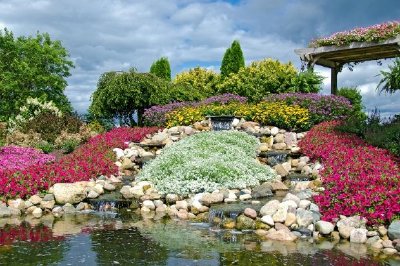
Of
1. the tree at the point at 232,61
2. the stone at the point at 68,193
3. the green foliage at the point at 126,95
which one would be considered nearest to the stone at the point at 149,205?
the stone at the point at 68,193

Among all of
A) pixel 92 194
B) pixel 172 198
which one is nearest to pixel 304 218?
pixel 172 198

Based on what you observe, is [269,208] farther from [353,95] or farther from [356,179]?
[353,95]

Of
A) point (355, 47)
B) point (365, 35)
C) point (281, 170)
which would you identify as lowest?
point (281, 170)

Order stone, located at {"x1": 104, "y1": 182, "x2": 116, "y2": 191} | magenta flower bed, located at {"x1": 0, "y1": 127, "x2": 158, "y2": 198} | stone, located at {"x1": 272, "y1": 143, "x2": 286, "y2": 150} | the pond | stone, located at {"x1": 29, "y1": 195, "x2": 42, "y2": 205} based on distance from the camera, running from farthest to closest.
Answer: stone, located at {"x1": 272, "y1": 143, "x2": 286, "y2": 150}, stone, located at {"x1": 104, "y1": 182, "x2": 116, "y2": 191}, magenta flower bed, located at {"x1": 0, "y1": 127, "x2": 158, "y2": 198}, stone, located at {"x1": 29, "y1": 195, "x2": 42, "y2": 205}, the pond

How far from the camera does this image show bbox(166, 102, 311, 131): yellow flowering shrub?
17.0m

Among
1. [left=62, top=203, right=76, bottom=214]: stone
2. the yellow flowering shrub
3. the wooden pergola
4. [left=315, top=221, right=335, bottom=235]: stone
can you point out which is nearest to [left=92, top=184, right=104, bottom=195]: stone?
[left=62, top=203, right=76, bottom=214]: stone

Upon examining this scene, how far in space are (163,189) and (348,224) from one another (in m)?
4.53

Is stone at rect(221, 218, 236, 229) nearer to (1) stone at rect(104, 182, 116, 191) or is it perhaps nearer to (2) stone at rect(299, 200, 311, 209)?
(2) stone at rect(299, 200, 311, 209)

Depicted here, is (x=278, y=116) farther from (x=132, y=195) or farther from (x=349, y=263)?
(x=349, y=263)

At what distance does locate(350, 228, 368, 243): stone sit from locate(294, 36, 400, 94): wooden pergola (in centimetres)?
1044

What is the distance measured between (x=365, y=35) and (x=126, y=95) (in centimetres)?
1002

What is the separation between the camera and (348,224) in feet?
29.0

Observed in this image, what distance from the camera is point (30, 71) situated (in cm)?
2477

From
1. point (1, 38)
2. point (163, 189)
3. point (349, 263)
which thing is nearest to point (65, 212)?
point (163, 189)
